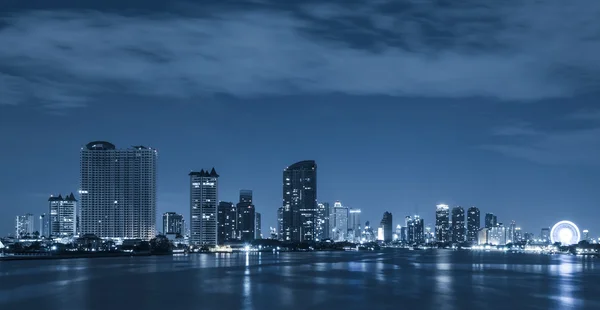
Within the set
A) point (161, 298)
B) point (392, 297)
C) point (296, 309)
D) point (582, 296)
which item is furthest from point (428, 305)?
point (161, 298)

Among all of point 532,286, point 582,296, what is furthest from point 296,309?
point 532,286

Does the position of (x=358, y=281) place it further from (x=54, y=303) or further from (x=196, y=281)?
(x=54, y=303)

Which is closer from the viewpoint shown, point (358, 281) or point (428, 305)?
point (428, 305)

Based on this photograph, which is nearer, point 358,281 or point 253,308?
point 253,308

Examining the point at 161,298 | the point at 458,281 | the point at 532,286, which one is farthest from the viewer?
the point at 458,281

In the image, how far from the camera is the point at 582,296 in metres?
70.1

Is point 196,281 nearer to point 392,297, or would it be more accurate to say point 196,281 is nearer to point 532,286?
point 392,297

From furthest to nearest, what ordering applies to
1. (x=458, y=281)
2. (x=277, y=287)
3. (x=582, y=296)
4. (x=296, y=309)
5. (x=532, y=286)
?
1. (x=458, y=281)
2. (x=532, y=286)
3. (x=277, y=287)
4. (x=582, y=296)
5. (x=296, y=309)

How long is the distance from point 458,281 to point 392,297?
Answer: 26.9 m

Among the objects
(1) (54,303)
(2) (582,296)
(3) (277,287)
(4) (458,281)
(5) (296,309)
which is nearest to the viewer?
(5) (296,309)

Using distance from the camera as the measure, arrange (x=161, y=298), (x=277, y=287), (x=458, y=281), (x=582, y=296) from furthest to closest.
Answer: (x=458, y=281), (x=277, y=287), (x=582, y=296), (x=161, y=298)

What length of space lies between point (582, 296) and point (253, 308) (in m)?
35.1

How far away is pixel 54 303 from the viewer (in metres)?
59.9

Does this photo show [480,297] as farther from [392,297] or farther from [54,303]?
[54,303]
